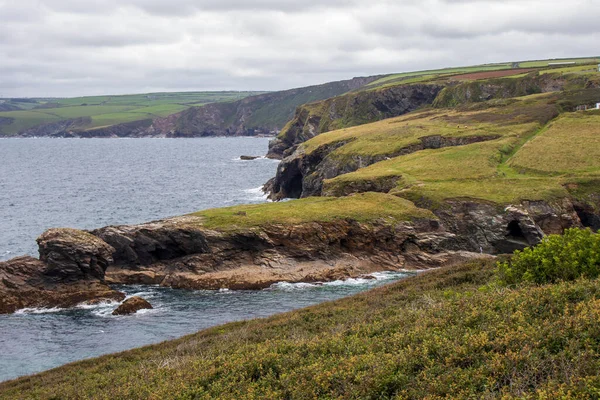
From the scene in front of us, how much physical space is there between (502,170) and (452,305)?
59704mm

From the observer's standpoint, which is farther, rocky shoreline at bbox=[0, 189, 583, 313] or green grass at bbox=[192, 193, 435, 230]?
green grass at bbox=[192, 193, 435, 230]

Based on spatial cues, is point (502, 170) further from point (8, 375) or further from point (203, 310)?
point (8, 375)

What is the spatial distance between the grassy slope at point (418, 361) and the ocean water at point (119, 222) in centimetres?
1418

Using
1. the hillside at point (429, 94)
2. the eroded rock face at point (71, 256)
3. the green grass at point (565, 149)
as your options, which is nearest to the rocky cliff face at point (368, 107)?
the hillside at point (429, 94)

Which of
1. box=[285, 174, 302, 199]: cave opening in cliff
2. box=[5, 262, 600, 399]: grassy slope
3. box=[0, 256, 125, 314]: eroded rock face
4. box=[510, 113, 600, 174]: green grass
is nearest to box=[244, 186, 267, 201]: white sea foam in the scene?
box=[285, 174, 302, 199]: cave opening in cliff

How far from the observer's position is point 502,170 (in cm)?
7681

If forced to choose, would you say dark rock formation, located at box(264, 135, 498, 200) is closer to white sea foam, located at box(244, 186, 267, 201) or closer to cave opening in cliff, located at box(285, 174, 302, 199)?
cave opening in cliff, located at box(285, 174, 302, 199)

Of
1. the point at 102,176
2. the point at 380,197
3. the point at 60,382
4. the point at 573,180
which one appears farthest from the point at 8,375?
the point at 102,176

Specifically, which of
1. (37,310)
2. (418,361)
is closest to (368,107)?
(37,310)

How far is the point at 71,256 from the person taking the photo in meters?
54.9

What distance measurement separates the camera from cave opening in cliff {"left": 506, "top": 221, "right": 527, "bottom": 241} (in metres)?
62.3

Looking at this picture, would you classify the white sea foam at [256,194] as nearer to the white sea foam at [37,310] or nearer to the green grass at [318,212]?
the green grass at [318,212]

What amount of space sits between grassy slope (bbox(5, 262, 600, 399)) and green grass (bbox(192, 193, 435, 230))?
3499cm

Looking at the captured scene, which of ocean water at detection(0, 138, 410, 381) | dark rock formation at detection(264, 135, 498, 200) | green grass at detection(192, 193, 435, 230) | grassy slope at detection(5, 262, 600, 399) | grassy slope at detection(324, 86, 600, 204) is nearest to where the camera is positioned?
grassy slope at detection(5, 262, 600, 399)
